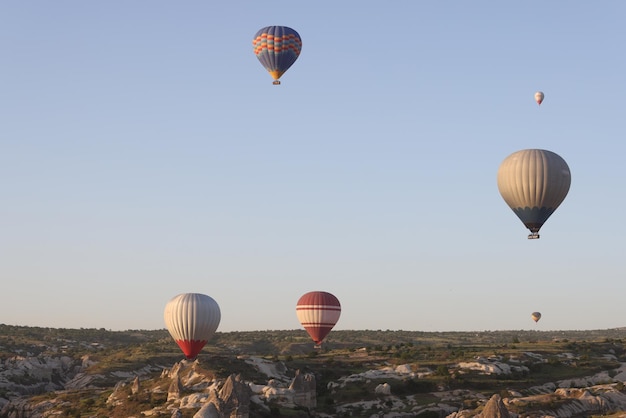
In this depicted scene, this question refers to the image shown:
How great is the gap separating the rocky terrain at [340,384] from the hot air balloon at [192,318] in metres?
5.41

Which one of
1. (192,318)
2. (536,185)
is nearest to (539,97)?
(536,185)

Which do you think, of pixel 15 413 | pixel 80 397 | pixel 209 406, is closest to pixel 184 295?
pixel 80 397

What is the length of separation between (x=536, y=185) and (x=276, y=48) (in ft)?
158

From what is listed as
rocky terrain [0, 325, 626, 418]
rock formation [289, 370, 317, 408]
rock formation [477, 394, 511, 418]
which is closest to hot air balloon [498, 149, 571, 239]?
rocky terrain [0, 325, 626, 418]

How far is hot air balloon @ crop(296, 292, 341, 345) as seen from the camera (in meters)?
163

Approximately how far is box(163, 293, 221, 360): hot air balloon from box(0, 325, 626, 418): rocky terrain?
5.41 metres

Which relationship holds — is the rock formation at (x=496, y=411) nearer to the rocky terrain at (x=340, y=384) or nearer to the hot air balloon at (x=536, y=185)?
the rocky terrain at (x=340, y=384)

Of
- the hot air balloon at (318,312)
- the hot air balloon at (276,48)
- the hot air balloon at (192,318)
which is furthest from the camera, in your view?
the hot air balloon at (318,312)

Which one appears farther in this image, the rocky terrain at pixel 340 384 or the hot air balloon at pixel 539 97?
the hot air balloon at pixel 539 97

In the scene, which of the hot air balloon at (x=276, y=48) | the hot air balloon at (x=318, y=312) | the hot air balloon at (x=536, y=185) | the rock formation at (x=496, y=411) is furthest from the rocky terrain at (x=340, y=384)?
the hot air balloon at (x=276, y=48)

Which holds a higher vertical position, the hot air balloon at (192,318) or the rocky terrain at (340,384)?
the hot air balloon at (192,318)

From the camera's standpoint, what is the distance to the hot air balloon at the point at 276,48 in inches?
5458

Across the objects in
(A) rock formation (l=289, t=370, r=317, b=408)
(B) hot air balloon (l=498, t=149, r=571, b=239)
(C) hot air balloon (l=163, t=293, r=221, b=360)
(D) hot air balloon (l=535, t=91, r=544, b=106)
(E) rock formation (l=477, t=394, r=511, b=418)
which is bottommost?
(E) rock formation (l=477, t=394, r=511, b=418)

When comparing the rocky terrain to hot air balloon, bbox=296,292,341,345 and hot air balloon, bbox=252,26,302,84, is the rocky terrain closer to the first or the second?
hot air balloon, bbox=296,292,341,345
